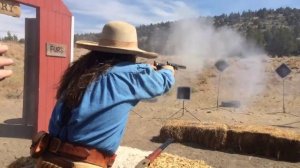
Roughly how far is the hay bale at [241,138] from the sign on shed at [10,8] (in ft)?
13.1

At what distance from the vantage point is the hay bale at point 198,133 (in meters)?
9.45

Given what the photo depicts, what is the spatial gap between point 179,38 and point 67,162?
151 ft

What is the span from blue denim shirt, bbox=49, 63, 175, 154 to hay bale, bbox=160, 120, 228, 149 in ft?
21.8

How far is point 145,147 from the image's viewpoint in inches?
367

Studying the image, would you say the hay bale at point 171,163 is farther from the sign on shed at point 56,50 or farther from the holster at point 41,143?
the sign on shed at point 56,50

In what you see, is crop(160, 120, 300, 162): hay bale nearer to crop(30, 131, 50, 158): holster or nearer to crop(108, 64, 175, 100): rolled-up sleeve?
crop(108, 64, 175, 100): rolled-up sleeve

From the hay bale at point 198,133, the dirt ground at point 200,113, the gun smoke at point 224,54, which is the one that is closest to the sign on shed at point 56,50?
the dirt ground at point 200,113

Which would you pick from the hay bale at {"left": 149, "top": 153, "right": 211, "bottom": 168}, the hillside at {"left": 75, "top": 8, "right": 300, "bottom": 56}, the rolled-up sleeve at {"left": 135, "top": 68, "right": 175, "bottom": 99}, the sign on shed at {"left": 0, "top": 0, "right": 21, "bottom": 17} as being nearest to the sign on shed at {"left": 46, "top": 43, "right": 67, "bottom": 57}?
the sign on shed at {"left": 0, "top": 0, "right": 21, "bottom": 17}

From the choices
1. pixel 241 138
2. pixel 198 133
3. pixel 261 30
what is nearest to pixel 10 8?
pixel 198 133

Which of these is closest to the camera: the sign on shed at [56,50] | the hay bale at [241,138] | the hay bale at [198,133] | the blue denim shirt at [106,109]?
the blue denim shirt at [106,109]

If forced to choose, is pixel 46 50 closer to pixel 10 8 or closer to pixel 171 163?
pixel 10 8

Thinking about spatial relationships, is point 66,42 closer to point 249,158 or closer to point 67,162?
point 249,158

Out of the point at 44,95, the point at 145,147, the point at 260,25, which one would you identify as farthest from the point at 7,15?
the point at 260,25

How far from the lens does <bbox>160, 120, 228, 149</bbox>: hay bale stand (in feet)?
31.0
